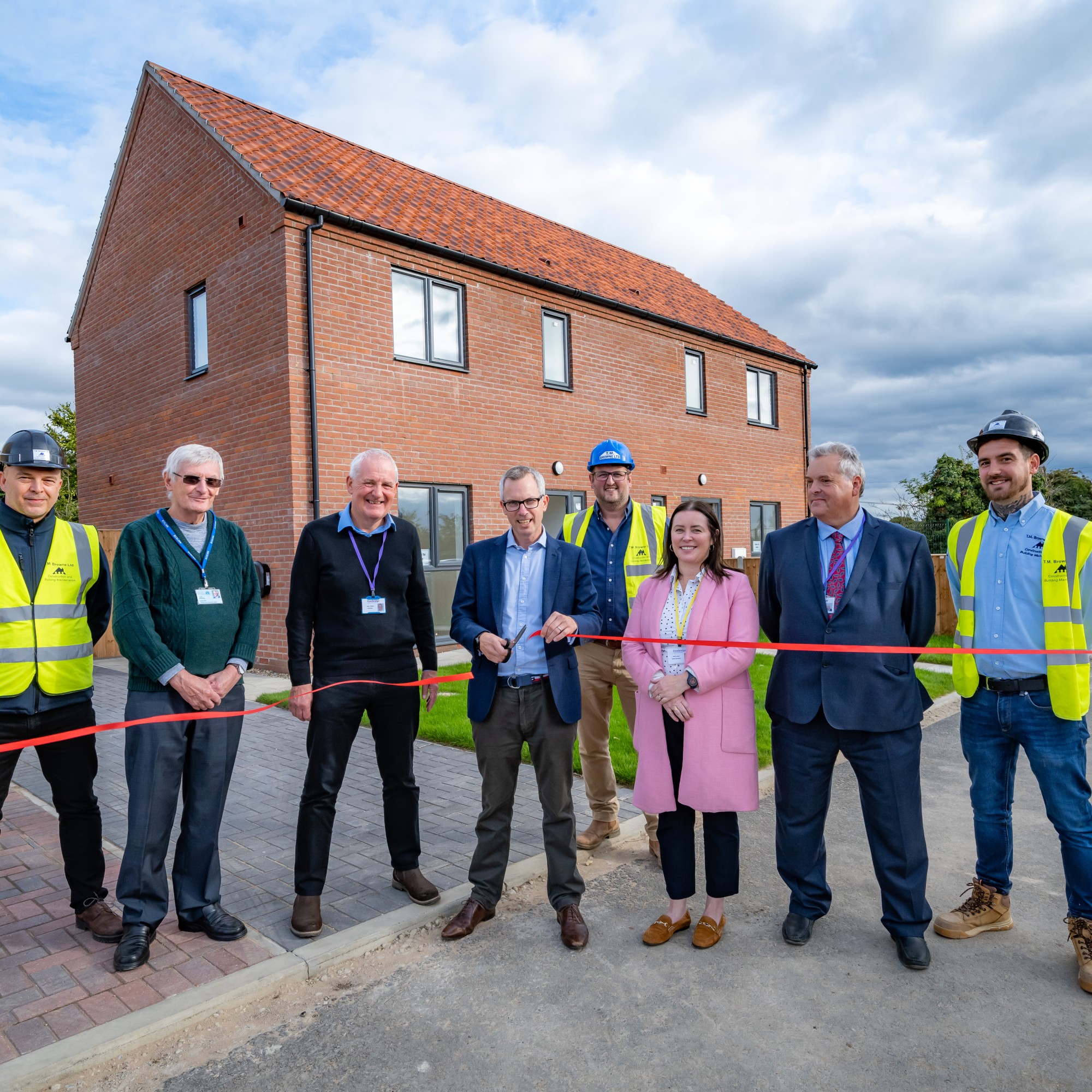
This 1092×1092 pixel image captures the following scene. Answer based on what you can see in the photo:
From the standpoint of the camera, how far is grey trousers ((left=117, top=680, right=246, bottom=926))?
3.48 metres

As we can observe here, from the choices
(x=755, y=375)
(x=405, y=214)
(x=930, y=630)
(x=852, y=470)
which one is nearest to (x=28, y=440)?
(x=852, y=470)

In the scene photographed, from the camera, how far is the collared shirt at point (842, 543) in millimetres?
3611

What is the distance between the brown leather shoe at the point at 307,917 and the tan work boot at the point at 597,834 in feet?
5.28

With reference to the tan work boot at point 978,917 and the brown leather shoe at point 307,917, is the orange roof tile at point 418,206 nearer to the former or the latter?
the brown leather shoe at point 307,917

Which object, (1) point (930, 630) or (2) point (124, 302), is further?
(2) point (124, 302)

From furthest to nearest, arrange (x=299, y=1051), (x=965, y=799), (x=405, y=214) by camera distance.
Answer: (x=405, y=214), (x=965, y=799), (x=299, y=1051)

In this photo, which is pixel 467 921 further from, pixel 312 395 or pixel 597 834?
pixel 312 395

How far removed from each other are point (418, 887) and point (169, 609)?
1772 mm

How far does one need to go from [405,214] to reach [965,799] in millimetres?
10775

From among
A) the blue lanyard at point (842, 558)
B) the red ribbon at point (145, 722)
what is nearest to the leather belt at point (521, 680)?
the red ribbon at point (145, 722)

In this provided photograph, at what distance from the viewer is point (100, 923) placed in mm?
3637

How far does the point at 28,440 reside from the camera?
3566mm

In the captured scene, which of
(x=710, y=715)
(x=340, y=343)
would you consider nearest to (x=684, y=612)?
(x=710, y=715)

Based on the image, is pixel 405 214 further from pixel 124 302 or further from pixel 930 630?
pixel 930 630
